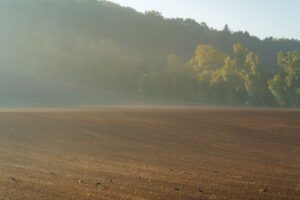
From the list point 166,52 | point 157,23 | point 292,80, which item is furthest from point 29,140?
point 157,23

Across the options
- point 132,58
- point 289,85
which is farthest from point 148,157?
point 132,58

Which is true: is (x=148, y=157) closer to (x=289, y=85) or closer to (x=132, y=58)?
(x=289, y=85)

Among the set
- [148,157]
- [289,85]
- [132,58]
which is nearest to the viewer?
[148,157]

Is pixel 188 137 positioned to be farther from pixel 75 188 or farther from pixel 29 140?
pixel 75 188

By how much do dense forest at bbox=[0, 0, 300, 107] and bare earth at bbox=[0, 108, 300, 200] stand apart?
50.9m

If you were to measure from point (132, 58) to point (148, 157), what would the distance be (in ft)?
333

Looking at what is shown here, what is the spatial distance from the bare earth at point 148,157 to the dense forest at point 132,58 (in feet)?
167

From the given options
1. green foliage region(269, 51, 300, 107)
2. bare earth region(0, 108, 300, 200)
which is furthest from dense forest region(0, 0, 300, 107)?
bare earth region(0, 108, 300, 200)

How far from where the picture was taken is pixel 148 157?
87.4 feet

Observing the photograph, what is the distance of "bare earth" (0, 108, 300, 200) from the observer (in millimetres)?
16078

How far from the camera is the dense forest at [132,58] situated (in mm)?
101531

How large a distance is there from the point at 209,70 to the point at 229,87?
662cm

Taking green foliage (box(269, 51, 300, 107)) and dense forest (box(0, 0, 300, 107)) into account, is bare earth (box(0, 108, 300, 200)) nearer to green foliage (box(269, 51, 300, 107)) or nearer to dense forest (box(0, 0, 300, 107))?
green foliage (box(269, 51, 300, 107))

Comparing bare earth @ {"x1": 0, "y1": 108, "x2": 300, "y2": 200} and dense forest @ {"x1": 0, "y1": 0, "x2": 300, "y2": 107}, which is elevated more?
dense forest @ {"x1": 0, "y1": 0, "x2": 300, "y2": 107}
